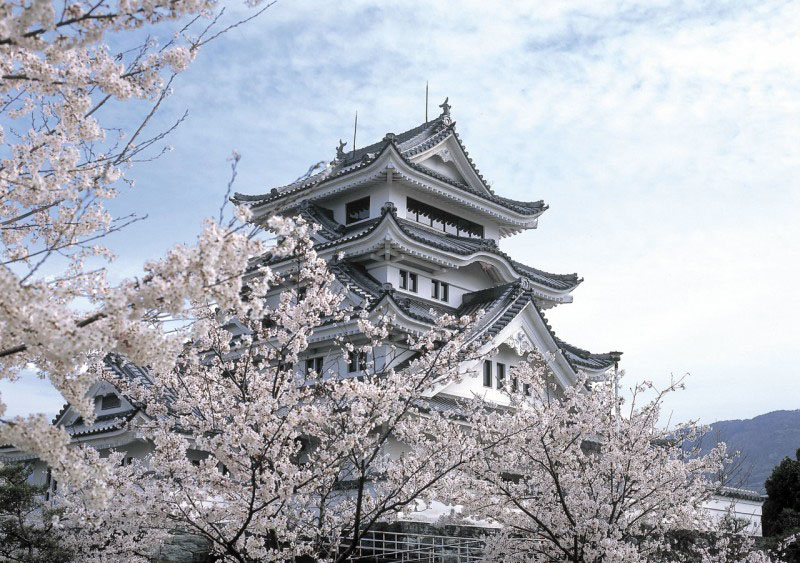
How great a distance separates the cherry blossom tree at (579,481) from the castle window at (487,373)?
29.9 ft

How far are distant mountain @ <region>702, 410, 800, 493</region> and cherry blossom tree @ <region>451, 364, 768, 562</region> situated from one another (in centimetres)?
12301

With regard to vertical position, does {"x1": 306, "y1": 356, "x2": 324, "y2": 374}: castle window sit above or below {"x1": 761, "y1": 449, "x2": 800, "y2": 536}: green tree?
above

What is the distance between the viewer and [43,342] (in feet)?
15.8

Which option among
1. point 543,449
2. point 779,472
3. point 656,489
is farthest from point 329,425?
point 779,472

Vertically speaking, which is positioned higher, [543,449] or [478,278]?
[478,278]

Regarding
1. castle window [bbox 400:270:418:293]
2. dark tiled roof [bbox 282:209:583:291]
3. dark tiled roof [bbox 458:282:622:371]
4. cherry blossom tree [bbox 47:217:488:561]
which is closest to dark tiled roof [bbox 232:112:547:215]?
dark tiled roof [bbox 282:209:583:291]

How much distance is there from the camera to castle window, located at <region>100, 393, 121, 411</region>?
21575 mm

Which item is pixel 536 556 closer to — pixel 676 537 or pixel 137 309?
pixel 676 537

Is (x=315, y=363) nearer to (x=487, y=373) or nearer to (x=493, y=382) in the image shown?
(x=487, y=373)

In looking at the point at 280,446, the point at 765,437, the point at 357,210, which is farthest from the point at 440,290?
the point at 765,437

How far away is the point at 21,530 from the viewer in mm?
14039

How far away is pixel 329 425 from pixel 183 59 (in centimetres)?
520

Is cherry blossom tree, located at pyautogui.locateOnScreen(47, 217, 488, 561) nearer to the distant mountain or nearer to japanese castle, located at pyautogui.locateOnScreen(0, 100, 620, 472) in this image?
japanese castle, located at pyautogui.locateOnScreen(0, 100, 620, 472)

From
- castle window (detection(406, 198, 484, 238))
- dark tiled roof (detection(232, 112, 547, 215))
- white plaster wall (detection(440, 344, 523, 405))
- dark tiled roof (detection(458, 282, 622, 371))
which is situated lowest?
white plaster wall (detection(440, 344, 523, 405))
